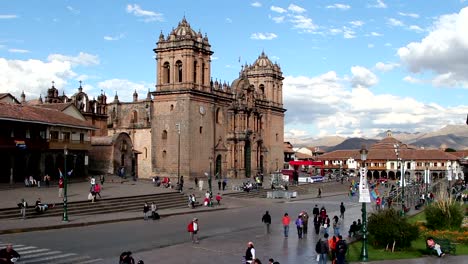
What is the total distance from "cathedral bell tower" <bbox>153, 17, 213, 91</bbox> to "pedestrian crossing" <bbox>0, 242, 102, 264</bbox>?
39.4 m

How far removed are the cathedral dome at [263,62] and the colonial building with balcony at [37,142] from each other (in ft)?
126

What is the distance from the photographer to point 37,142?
41.1m

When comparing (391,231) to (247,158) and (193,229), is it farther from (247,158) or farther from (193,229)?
(247,158)

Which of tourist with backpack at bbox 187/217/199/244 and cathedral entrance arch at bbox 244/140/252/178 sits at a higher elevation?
cathedral entrance arch at bbox 244/140/252/178

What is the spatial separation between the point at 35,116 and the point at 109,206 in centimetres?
1123

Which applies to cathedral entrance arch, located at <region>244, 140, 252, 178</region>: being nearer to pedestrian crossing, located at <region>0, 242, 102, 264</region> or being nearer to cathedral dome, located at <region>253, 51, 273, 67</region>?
cathedral dome, located at <region>253, 51, 273, 67</region>

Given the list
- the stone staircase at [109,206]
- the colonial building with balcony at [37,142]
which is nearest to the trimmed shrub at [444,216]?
the stone staircase at [109,206]

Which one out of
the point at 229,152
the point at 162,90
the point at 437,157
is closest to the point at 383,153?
the point at 437,157

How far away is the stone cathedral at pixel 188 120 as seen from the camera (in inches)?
2314

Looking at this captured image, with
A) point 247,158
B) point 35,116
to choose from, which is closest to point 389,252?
point 35,116

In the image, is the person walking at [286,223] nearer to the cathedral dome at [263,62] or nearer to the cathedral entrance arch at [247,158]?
the cathedral entrance arch at [247,158]

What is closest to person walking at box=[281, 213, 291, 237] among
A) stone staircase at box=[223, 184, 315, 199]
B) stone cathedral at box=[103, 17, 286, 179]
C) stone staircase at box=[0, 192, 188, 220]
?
stone staircase at box=[0, 192, 188, 220]

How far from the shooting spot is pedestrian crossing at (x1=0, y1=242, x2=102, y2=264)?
18.9 meters

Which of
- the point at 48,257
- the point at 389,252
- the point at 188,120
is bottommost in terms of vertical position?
the point at 389,252
